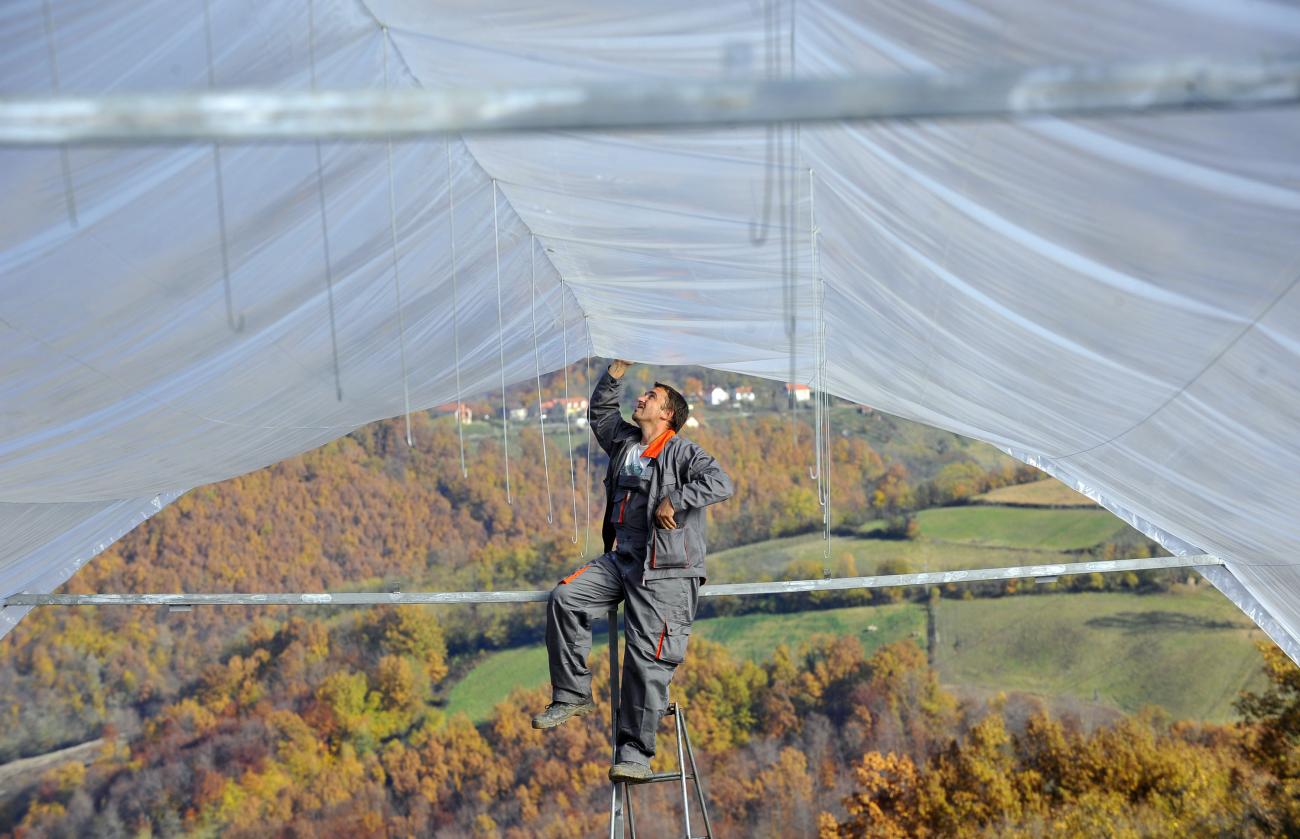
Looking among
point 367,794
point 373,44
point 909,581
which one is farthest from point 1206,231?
point 367,794

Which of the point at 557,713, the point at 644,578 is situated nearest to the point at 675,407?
the point at 644,578

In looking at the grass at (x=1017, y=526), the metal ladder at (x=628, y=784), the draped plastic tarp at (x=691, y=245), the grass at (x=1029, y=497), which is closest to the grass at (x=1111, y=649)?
the grass at (x=1017, y=526)

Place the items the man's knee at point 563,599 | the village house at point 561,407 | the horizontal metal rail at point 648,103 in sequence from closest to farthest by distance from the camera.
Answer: the horizontal metal rail at point 648,103
the man's knee at point 563,599
the village house at point 561,407

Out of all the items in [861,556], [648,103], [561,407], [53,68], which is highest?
[561,407]

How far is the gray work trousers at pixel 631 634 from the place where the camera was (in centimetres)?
365

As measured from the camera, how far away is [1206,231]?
2146mm

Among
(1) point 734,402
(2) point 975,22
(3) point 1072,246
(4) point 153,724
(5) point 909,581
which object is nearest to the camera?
(2) point 975,22

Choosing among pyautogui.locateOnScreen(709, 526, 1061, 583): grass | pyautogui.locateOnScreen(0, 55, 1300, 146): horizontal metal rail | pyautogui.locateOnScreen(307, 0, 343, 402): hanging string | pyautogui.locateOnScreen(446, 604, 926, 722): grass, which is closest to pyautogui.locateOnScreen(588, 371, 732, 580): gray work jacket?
pyautogui.locateOnScreen(307, 0, 343, 402): hanging string

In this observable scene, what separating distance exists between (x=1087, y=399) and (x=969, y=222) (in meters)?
0.93

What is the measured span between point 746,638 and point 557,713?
606 inches

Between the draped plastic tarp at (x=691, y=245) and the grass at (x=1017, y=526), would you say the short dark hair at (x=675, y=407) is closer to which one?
the draped plastic tarp at (x=691, y=245)

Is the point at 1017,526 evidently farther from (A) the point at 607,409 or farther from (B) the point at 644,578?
(B) the point at 644,578

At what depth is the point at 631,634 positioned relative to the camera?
3689 mm

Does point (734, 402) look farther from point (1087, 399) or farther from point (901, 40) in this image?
point (901, 40)
